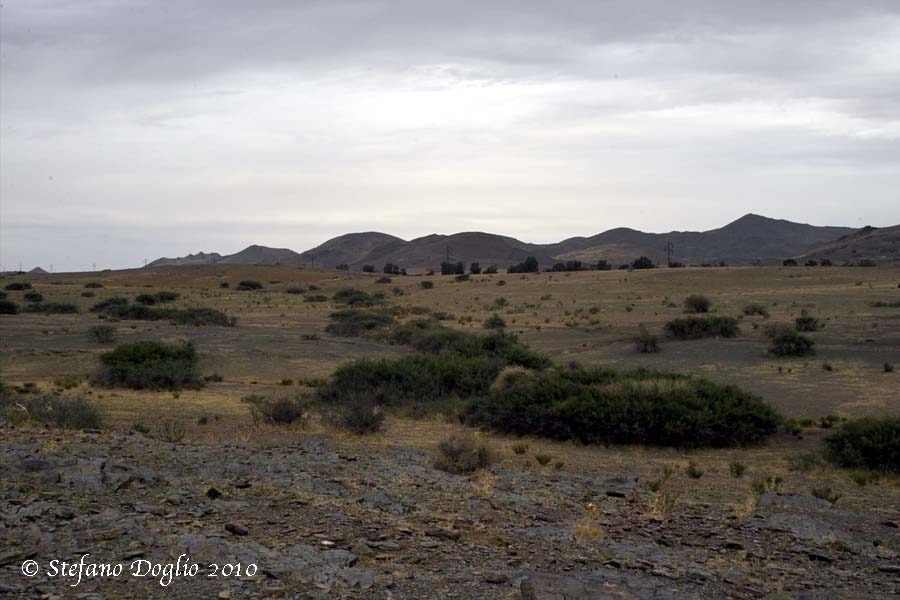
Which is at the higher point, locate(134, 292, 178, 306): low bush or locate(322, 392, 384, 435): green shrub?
locate(134, 292, 178, 306): low bush

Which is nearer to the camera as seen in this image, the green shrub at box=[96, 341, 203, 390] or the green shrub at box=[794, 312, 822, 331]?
the green shrub at box=[96, 341, 203, 390]

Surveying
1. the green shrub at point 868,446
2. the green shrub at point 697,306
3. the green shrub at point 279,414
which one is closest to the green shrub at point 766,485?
the green shrub at point 868,446

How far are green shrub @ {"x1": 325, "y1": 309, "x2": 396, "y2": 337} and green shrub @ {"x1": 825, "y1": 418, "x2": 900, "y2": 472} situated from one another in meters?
29.8

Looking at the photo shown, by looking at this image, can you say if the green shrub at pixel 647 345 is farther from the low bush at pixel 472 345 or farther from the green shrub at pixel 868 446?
the green shrub at pixel 868 446

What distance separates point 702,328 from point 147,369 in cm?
2324

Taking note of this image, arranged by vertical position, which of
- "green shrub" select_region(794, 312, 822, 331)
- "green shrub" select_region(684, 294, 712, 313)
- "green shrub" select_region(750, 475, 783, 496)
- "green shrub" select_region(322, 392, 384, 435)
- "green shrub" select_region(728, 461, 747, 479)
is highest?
"green shrub" select_region(684, 294, 712, 313)

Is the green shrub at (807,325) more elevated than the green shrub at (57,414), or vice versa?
the green shrub at (807,325)

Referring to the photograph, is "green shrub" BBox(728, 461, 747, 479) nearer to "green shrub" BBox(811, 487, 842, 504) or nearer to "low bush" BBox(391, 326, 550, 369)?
"green shrub" BBox(811, 487, 842, 504)

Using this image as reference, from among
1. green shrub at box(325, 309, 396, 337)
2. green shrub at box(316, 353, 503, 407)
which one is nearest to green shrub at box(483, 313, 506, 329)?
green shrub at box(325, 309, 396, 337)

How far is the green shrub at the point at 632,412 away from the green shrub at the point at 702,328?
18.9 m

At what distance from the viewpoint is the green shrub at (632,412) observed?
17.6 metres

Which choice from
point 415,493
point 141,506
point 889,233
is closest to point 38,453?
point 141,506

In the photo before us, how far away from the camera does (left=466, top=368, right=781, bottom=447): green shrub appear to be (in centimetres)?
1761

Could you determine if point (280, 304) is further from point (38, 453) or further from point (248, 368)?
point (38, 453)
